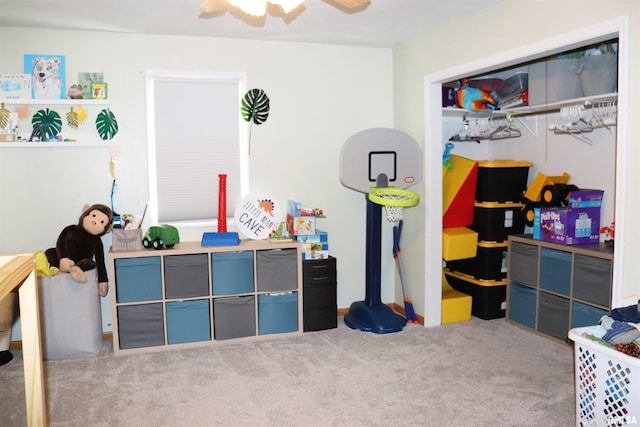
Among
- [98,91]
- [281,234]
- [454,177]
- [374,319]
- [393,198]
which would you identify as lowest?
[374,319]

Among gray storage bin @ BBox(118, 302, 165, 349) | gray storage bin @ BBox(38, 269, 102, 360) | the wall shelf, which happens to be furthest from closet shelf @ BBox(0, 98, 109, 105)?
gray storage bin @ BBox(118, 302, 165, 349)

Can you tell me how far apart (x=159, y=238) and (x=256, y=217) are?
2.50 feet

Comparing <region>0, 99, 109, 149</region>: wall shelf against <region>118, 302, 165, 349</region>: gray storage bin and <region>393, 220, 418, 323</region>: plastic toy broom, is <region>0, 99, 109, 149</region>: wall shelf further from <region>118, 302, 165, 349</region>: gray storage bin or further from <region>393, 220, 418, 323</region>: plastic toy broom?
<region>393, 220, 418, 323</region>: plastic toy broom

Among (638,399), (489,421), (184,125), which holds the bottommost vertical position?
(489,421)

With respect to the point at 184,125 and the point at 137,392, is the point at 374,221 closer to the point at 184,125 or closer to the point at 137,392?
the point at 184,125

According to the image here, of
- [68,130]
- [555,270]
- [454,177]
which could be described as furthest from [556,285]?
[68,130]

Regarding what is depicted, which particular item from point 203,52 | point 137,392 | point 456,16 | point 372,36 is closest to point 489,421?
point 137,392

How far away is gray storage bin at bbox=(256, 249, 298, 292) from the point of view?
3953 millimetres

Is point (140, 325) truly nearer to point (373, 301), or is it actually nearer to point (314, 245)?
point (314, 245)

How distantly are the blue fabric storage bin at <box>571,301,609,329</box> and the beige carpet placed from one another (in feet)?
0.70

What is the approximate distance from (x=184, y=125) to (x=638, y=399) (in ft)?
11.3

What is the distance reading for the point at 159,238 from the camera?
3.81 metres

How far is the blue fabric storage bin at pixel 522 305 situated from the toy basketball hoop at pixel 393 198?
1138mm

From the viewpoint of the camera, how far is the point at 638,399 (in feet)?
6.72
